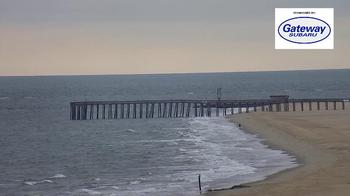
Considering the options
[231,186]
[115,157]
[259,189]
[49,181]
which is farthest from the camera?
[115,157]

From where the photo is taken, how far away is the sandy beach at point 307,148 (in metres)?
22.2

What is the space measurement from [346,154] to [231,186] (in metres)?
9.50

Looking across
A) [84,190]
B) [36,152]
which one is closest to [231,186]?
[84,190]

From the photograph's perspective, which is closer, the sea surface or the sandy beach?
the sandy beach

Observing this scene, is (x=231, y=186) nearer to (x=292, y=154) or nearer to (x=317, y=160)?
(x=317, y=160)

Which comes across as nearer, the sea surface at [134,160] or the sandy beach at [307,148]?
the sandy beach at [307,148]

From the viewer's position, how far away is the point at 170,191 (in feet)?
79.0

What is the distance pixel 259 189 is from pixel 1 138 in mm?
36273

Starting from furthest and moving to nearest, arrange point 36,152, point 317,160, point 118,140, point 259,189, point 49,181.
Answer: point 118,140 → point 36,152 → point 317,160 → point 49,181 → point 259,189

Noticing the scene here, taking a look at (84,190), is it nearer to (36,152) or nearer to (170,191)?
(170,191)

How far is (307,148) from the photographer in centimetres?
3619

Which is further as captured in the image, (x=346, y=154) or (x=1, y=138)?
(x=1, y=138)

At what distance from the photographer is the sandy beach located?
72.9 feet

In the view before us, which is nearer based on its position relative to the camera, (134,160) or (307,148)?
(134,160)
